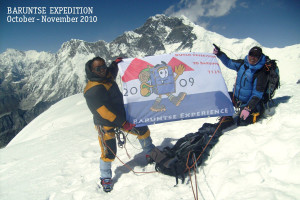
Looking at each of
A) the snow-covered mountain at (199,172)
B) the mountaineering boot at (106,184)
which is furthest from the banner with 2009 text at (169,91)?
the mountaineering boot at (106,184)

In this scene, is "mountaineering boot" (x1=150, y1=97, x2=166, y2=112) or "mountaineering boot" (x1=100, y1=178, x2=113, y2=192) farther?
"mountaineering boot" (x1=150, y1=97, x2=166, y2=112)

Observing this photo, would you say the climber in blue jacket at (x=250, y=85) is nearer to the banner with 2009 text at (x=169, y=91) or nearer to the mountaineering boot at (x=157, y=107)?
the banner with 2009 text at (x=169, y=91)

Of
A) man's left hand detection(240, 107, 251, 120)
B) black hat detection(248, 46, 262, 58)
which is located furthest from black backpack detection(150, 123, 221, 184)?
black hat detection(248, 46, 262, 58)

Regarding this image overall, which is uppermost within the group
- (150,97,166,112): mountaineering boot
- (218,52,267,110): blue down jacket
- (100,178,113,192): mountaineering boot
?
(218,52,267,110): blue down jacket

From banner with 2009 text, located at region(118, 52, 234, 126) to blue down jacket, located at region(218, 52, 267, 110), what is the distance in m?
0.56

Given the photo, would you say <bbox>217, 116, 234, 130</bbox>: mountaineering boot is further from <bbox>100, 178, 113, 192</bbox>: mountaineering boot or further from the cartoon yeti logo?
<bbox>100, 178, 113, 192</bbox>: mountaineering boot

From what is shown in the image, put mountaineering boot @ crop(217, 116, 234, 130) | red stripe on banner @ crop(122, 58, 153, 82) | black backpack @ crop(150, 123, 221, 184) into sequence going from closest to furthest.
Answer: black backpack @ crop(150, 123, 221, 184), red stripe on banner @ crop(122, 58, 153, 82), mountaineering boot @ crop(217, 116, 234, 130)

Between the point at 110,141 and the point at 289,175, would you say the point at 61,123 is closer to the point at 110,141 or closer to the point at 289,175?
the point at 110,141

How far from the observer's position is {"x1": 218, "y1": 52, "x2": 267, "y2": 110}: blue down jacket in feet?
17.7

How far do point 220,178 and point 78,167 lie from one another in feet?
15.1

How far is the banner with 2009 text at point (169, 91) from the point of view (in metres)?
5.74

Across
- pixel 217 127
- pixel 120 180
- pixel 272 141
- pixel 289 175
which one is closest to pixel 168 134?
pixel 217 127

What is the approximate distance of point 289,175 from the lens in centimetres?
342

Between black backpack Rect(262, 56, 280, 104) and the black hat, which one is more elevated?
the black hat
